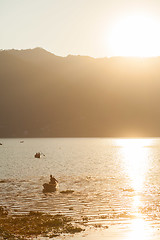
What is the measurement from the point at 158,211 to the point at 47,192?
19808 mm

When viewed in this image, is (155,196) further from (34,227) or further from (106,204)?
(34,227)

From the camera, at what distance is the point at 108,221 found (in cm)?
3703

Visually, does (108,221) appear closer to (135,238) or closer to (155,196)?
(135,238)

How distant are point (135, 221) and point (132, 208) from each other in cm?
679

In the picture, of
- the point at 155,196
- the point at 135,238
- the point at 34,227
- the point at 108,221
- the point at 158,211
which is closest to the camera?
the point at 135,238

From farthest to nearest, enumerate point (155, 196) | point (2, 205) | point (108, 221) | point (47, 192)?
point (47, 192) < point (155, 196) < point (2, 205) < point (108, 221)

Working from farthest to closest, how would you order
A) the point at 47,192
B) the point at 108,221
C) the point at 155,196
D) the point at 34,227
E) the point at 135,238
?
the point at 47,192 < the point at 155,196 < the point at 108,221 < the point at 34,227 < the point at 135,238

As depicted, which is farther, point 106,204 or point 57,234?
point 106,204

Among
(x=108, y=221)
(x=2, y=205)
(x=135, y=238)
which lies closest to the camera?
(x=135, y=238)

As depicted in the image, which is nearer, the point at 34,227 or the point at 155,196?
the point at 34,227

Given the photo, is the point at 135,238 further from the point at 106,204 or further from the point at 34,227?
the point at 106,204

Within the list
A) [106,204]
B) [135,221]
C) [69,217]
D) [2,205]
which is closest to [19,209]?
[2,205]

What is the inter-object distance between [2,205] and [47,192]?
38.6ft

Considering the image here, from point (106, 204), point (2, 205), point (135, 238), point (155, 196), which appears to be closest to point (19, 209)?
point (2, 205)
